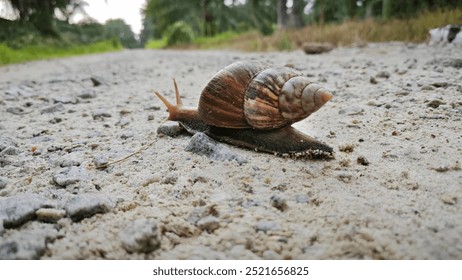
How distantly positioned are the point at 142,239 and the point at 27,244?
43cm

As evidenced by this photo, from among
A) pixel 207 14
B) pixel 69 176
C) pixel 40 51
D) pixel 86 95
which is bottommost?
pixel 69 176

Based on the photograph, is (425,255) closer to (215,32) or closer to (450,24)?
(450,24)

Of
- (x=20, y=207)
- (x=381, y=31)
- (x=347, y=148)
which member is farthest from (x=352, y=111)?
(x=381, y=31)

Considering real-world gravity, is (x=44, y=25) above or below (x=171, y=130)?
above

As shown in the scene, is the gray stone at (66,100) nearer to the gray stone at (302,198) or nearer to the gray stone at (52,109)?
the gray stone at (52,109)

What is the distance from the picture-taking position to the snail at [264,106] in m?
1.93

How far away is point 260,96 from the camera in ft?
6.49

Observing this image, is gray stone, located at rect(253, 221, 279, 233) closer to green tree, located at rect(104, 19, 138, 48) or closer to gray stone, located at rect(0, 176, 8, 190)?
gray stone, located at rect(0, 176, 8, 190)

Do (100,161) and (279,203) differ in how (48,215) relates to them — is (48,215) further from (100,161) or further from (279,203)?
(279,203)

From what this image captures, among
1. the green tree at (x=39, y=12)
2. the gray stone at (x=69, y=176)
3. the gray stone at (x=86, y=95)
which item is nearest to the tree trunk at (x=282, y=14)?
the green tree at (x=39, y=12)

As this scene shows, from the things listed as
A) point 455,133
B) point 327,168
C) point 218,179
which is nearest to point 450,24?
point 455,133

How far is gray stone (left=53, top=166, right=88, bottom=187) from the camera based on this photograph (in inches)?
70.9

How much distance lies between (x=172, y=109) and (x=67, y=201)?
1.14 metres

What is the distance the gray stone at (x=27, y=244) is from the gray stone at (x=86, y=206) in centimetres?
12
